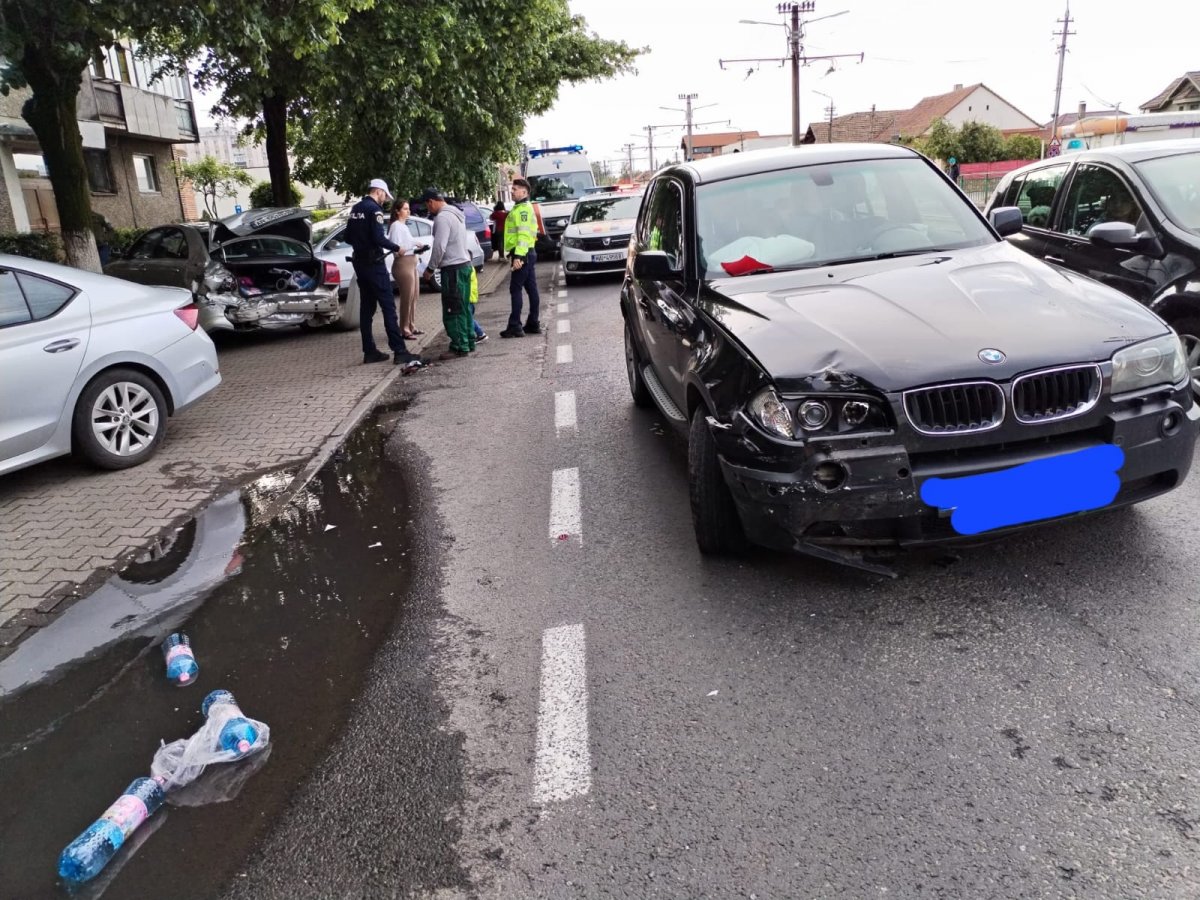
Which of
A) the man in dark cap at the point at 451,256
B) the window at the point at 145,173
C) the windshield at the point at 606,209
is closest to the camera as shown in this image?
the man in dark cap at the point at 451,256

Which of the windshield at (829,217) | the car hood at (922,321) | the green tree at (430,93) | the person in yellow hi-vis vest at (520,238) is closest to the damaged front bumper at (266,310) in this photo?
the person in yellow hi-vis vest at (520,238)

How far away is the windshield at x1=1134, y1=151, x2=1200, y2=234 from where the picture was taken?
5.58m

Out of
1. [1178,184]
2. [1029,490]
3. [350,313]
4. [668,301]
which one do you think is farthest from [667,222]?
[350,313]

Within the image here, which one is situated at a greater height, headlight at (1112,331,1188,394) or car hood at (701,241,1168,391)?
car hood at (701,241,1168,391)

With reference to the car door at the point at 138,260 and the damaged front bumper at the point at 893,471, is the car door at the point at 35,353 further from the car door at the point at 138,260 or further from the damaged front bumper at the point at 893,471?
the car door at the point at 138,260

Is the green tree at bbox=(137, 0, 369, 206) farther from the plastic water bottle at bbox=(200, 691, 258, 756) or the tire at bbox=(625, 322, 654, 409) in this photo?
the plastic water bottle at bbox=(200, 691, 258, 756)

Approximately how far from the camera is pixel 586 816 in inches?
104

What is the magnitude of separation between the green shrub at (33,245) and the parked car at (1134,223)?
18093 mm

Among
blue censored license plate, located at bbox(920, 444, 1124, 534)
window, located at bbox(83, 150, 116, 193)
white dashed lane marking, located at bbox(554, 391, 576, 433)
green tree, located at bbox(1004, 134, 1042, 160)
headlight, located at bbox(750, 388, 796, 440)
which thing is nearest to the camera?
blue censored license plate, located at bbox(920, 444, 1124, 534)

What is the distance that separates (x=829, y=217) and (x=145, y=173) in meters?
29.7

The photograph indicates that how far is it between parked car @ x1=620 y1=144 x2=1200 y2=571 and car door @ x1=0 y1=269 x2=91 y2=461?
4.23 meters

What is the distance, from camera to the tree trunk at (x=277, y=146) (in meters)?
18.2

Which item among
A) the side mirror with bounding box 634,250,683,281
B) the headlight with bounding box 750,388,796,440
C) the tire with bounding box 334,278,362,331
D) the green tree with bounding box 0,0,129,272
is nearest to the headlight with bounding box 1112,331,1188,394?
the headlight with bounding box 750,388,796,440

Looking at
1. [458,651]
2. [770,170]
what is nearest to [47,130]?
[770,170]
